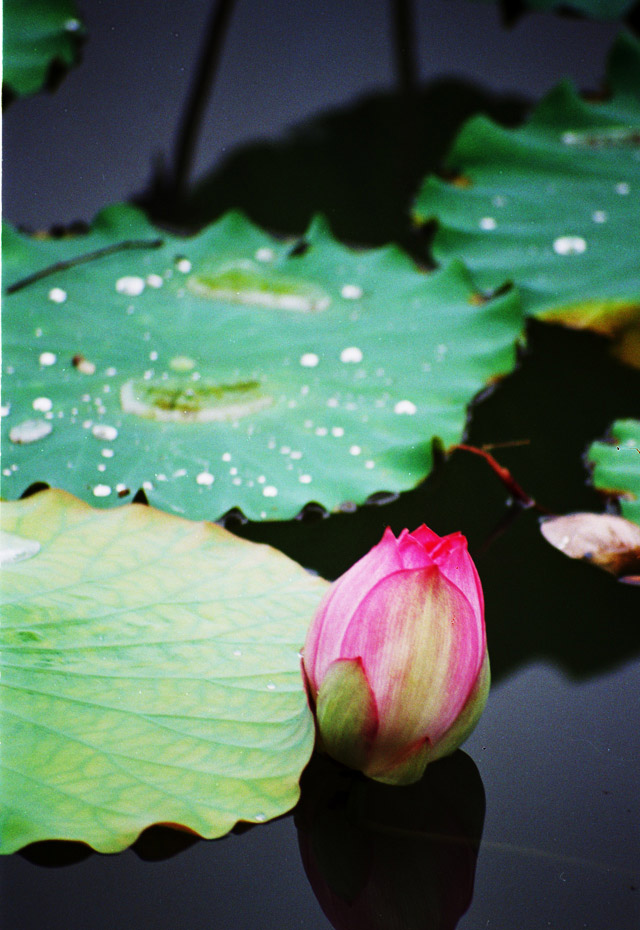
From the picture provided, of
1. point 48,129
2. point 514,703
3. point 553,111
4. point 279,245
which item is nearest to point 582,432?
point 514,703

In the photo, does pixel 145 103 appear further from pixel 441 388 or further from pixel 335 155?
pixel 441 388

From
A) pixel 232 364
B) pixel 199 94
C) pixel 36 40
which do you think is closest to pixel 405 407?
pixel 232 364

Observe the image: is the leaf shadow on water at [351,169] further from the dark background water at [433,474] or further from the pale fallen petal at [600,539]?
the pale fallen petal at [600,539]

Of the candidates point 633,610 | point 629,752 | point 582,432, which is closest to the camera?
point 629,752

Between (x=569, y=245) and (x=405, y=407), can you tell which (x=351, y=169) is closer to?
(x=569, y=245)

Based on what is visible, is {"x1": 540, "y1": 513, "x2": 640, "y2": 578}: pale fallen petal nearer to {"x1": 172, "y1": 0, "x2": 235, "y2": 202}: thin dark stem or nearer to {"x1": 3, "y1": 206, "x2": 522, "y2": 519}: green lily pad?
{"x1": 3, "y1": 206, "x2": 522, "y2": 519}: green lily pad

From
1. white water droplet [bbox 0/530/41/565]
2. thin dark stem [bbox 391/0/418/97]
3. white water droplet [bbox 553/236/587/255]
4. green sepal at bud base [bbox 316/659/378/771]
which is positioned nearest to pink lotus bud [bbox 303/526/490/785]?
green sepal at bud base [bbox 316/659/378/771]
